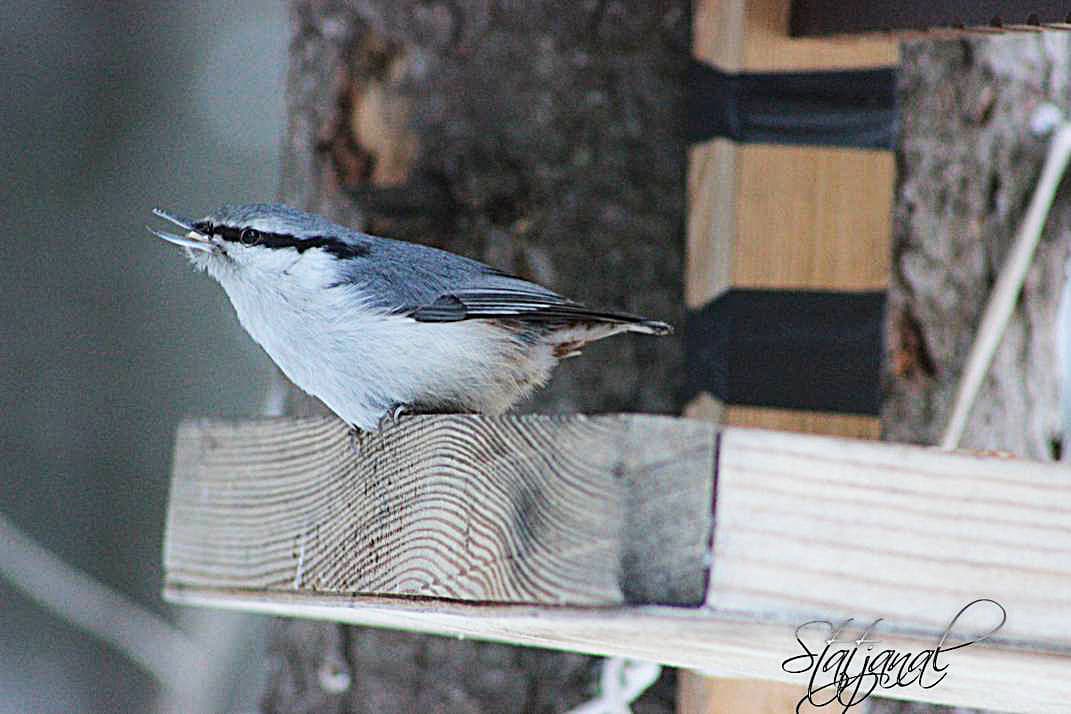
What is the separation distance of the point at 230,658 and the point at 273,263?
2.07 meters

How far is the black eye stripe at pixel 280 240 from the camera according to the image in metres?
2.36

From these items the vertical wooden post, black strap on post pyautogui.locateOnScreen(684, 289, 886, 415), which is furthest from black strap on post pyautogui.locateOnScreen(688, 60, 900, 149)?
black strap on post pyautogui.locateOnScreen(684, 289, 886, 415)

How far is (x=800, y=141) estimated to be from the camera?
2738 mm

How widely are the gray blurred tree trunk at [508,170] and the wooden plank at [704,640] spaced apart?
90 centimetres

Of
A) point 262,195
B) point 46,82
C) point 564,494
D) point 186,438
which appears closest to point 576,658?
point 186,438

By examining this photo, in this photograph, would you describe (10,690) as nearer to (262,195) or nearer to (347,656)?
(262,195)

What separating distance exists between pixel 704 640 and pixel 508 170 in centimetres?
166

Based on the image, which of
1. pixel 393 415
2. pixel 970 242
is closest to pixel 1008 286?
pixel 970 242

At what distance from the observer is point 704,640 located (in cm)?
144

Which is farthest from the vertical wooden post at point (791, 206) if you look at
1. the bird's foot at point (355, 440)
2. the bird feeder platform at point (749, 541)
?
the bird feeder platform at point (749, 541)

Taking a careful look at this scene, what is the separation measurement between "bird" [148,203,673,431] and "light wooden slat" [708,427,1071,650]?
29.7 inches

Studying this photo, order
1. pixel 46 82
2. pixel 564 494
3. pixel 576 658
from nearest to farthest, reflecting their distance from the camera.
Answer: pixel 564 494, pixel 576 658, pixel 46 82

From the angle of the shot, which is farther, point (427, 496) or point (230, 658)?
point (230, 658)

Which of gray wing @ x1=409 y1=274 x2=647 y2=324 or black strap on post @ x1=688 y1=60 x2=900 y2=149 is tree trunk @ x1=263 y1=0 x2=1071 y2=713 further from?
gray wing @ x1=409 y1=274 x2=647 y2=324
